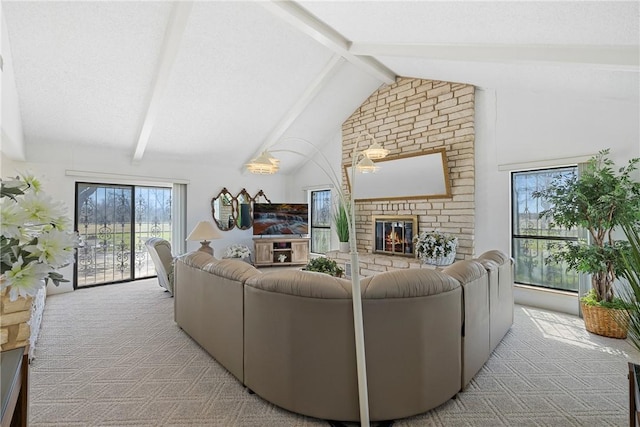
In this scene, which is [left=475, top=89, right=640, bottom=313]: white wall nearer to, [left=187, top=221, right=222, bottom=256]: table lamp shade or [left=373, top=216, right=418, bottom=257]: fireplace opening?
[left=373, top=216, right=418, bottom=257]: fireplace opening

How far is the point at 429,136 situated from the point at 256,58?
2.79m

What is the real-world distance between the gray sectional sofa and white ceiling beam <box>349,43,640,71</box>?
6.21 feet

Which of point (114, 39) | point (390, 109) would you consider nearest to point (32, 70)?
point (114, 39)

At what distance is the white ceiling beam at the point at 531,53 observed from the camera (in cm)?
224

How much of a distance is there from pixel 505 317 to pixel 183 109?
4.82m

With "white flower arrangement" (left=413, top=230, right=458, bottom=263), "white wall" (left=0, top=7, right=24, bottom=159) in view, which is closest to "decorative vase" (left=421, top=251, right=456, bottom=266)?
"white flower arrangement" (left=413, top=230, right=458, bottom=263)

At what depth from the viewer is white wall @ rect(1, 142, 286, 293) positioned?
467 centimetres

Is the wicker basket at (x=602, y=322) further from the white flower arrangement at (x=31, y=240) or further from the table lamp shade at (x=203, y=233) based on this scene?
the table lamp shade at (x=203, y=233)

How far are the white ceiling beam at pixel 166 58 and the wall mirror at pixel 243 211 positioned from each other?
7.74 ft

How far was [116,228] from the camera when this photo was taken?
217 inches

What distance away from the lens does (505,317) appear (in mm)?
3016

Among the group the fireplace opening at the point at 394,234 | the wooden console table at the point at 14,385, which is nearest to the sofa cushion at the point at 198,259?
the wooden console table at the point at 14,385

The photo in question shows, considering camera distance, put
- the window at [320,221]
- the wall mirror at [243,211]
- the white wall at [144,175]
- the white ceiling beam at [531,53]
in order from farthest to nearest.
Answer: the window at [320,221] < the wall mirror at [243,211] < the white wall at [144,175] < the white ceiling beam at [531,53]

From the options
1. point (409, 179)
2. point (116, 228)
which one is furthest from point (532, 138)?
point (116, 228)
